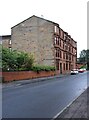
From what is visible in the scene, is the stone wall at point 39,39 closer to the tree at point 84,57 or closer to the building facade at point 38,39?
the building facade at point 38,39

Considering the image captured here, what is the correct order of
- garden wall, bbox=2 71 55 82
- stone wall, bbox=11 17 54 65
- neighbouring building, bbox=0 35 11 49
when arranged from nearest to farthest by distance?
garden wall, bbox=2 71 55 82, stone wall, bbox=11 17 54 65, neighbouring building, bbox=0 35 11 49

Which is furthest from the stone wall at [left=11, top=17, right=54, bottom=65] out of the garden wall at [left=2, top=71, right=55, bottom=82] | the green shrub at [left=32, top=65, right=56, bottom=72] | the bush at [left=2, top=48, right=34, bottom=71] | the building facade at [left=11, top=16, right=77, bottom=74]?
the bush at [left=2, top=48, right=34, bottom=71]

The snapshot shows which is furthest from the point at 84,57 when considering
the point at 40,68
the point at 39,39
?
the point at 40,68

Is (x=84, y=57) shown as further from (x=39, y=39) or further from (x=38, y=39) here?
(x=38, y=39)

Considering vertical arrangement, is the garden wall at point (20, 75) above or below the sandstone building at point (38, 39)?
below

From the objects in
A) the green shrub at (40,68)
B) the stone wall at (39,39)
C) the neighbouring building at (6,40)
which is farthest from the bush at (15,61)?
the neighbouring building at (6,40)

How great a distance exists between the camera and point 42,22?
75.0 metres

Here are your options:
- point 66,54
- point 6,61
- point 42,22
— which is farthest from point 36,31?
point 6,61

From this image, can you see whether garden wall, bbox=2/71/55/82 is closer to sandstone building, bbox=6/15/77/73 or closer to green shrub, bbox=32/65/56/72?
green shrub, bbox=32/65/56/72

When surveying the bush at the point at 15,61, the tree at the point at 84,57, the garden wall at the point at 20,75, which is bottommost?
the garden wall at the point at 20,75

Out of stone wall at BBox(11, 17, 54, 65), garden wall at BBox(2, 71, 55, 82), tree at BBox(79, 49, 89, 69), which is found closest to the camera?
Result: garden wall at BBox(2, 71, 55, 82)

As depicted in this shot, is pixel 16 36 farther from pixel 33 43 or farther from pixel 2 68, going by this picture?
pixel 2 68

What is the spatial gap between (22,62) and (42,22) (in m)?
25.7

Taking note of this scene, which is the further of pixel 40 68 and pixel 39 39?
pixel 39 39
